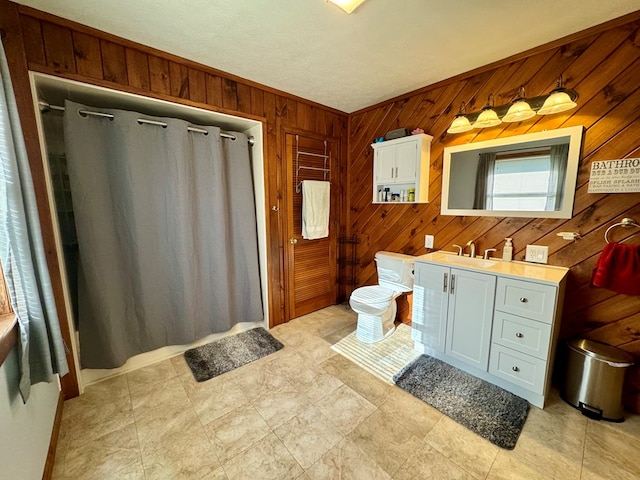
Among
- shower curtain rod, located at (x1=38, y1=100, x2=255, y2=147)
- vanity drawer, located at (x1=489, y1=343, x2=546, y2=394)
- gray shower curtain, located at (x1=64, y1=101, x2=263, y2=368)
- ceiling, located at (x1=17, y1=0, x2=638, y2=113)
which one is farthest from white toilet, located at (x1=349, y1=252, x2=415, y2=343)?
shower curtain rod, located at (x1=38, y1=100, x2=255, y2=147)

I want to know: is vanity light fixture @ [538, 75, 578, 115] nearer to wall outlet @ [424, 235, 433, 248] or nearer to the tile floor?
wall outlet @ [424, 235, 433, 248]

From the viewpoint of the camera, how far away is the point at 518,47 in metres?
1.82

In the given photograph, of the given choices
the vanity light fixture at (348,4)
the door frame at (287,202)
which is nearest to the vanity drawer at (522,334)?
the door frame at (287,202)

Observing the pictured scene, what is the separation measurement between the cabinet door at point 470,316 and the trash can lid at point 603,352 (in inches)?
20.1

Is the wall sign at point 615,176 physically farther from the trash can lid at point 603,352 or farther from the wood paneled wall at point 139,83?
the wood paneled wall at point 139,83

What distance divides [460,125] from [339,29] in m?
1.20

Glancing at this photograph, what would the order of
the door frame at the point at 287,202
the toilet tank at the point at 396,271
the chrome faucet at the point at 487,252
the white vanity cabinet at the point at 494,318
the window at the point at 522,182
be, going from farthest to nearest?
the door frame at the point at 287,202 → the toilet tank at the point at 396,271 → the chrome faucet at the point at 487,252 → the window at the point at 522,182 → the white vanity cabinet at the point at 494,318

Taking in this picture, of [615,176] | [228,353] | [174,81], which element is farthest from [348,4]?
[228,353]

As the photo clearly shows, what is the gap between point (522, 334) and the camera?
5.63 feet

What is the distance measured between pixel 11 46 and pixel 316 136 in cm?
222

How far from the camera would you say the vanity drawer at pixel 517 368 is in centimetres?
167

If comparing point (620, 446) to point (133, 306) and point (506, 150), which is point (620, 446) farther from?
point (133, 306)

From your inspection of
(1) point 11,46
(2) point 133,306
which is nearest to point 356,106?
(1) point 11,46

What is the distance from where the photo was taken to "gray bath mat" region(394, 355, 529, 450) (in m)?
1.55
